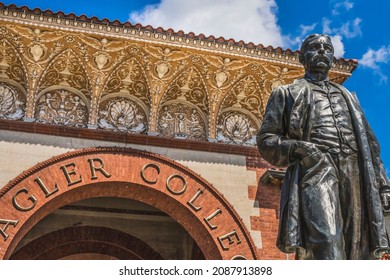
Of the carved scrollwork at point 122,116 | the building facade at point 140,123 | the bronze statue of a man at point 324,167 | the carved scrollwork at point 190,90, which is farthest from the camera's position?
the carved scrollwork at point 190,90

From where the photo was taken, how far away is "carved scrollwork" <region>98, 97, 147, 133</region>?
30.9 feet

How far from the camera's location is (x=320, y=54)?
402 cm

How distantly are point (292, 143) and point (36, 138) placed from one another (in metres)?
6.06

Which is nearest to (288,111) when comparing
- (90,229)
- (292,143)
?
(292,143)

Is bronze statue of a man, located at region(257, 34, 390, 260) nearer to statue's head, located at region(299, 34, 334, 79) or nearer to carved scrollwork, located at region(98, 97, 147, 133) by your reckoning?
statue's head, located at region(299, 34, 334, 79)

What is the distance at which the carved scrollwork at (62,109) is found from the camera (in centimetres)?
920

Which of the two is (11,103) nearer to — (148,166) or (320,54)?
(148,166)

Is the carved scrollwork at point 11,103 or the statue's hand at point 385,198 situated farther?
the carved scrollwork at point 11,103

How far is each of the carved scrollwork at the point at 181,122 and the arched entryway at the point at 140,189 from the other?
0.64m

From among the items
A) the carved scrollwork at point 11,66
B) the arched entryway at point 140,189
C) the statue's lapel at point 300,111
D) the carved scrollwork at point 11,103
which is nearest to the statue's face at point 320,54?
the statue's lapel at point 300,111

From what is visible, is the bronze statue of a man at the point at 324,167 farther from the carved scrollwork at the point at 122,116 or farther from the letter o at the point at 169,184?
the carved scrollwork at the point at 122,116

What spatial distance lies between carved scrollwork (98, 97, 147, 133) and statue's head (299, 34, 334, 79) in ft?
18.6

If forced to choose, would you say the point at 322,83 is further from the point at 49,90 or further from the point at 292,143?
the point at 49,90

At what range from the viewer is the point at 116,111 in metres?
9.55
